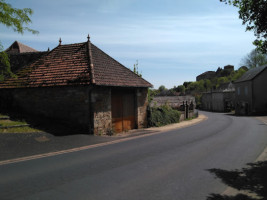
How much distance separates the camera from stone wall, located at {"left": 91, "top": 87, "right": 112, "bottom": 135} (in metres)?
13.1

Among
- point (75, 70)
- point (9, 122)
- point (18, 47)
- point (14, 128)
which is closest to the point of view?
point (14, 128)

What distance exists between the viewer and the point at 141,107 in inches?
685

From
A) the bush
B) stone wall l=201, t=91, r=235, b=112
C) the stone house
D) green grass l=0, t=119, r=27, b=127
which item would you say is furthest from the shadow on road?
stone wall l=201, t=91, r=235, b=112

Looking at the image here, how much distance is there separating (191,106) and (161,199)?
2685 cm

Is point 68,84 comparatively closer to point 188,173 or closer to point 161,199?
point 188,173

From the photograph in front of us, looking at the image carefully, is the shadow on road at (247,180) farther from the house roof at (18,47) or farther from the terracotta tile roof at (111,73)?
the house roof at (18,47)

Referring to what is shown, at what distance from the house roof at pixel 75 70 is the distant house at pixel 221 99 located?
38.4 m

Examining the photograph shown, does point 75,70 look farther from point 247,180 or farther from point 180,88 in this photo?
point 180,88

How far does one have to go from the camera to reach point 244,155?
848 centimetres

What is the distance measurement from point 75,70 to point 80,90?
1759 mm

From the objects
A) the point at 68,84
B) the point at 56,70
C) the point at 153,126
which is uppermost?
the point at 56,70

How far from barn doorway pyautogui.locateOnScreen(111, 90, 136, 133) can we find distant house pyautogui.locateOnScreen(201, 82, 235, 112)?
39.2 metres

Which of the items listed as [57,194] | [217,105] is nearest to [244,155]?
[57,194]

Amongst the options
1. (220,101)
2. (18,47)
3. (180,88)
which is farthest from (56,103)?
(180,88)
